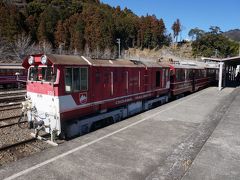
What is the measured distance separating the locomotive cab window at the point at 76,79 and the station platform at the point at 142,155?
191 cm

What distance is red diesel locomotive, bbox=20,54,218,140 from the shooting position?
28.6 feet

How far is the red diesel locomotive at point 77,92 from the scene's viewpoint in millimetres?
8711

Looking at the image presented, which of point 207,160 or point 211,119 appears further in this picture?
point 211,119

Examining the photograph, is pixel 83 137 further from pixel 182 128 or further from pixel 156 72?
pixel 156 72

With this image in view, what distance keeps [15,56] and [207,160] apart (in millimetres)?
50953

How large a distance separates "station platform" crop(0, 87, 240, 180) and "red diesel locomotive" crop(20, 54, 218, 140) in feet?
2.70

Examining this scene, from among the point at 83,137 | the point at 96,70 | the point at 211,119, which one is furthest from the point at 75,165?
the point at 211,119

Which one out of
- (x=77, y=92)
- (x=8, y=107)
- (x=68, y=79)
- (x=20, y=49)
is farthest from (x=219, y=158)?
(x=20, y=49)

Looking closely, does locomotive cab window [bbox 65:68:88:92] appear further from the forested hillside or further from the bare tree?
the forested hillside

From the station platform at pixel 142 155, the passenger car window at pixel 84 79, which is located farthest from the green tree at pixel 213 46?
the passenger car window at pixel 84 79

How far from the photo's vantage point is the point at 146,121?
11812 millimetres

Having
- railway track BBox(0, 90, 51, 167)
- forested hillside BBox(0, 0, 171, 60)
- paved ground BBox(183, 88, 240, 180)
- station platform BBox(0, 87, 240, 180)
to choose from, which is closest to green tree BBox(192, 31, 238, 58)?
forested hillside BBox(0, 0, 171, 60)

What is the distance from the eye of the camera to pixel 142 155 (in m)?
7.52

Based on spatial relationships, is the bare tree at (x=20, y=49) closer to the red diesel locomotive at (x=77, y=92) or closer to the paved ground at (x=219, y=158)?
the red diesel locomotive at (x=77, y=92)
